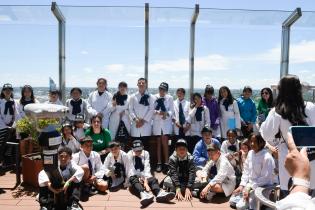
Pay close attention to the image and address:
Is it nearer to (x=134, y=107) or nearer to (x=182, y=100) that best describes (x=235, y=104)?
(x=182, y=100)

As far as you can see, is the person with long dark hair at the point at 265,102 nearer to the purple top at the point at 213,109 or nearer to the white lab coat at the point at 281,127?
the purple top at the point at 213,109

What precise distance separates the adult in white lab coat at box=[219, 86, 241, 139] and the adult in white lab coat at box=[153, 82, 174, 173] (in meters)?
1.05

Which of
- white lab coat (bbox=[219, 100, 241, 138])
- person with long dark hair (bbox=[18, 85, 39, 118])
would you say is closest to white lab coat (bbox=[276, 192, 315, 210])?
white lab coat (bbox=[219, 100, 241, 138])

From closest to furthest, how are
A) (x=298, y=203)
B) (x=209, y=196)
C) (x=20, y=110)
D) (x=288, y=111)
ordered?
1. (x=298, y=203)
2. (x=288, y=111)
3. (x=209, y=196)
4. (x=20, y=110)

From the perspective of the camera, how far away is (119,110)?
25.0 feet

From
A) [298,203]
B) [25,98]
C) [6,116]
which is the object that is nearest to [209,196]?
[25,98]

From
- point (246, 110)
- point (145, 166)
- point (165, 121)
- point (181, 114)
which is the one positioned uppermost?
point (246, 110)

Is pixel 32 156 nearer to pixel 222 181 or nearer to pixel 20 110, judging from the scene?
pixel 20 110

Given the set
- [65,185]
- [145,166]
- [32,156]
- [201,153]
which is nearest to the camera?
[65,185]

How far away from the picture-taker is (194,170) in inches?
239

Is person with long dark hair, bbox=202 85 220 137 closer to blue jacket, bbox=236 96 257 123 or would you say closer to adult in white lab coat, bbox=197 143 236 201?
blue jacket, bbox=236 96 257 123

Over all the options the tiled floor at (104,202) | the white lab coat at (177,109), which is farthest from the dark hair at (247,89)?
the tiled floor at (104,202)

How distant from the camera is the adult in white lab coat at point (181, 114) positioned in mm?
7645

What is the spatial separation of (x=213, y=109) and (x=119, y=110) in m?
1.93
